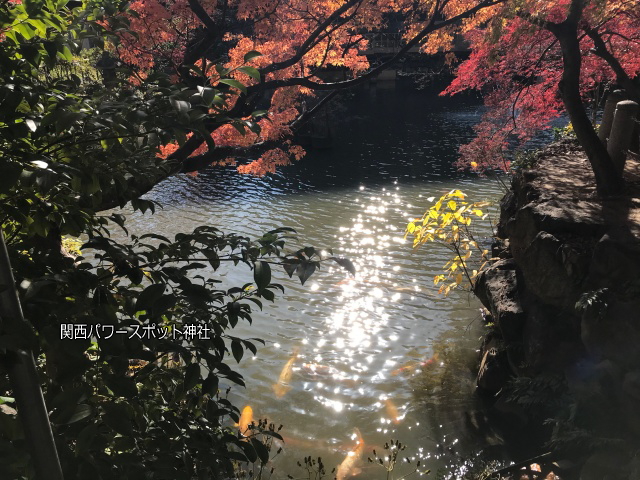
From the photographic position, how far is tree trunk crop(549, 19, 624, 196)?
5852mm

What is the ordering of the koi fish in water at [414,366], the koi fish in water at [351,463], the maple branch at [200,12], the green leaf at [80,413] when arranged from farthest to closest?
the koi fish in water at [414,366], the maple branch at [200,12], the koi fish in water at [351,463], the green leaf at [80,413]

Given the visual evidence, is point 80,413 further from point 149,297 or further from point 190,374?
point 190,374

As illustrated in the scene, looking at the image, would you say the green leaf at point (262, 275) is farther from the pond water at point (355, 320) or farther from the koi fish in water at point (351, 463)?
the pond water at point (355, 320)

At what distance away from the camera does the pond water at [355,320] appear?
5484 mm

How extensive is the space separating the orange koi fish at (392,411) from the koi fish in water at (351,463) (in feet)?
1.66

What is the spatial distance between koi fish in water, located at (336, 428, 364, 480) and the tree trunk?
13.5ft

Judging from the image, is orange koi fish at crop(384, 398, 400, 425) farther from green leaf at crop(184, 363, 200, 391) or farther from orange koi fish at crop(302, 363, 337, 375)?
green leaf at crop(184, 363, 200, 391)

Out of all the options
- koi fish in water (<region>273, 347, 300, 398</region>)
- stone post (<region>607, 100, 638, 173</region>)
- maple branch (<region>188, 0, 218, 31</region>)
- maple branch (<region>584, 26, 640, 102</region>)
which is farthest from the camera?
maple branch (<region>584, 26, 640, 102</region>)

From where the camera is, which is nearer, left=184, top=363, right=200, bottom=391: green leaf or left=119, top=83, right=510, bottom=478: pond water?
left=184, top=363, right=200, bottom=391: green leaf

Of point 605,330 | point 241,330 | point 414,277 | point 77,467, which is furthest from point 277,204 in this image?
point 77,467

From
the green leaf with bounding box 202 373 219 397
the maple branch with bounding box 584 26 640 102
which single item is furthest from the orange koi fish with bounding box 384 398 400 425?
the maple branch with bounding box 584 26 640 102

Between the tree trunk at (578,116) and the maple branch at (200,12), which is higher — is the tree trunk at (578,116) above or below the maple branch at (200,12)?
below

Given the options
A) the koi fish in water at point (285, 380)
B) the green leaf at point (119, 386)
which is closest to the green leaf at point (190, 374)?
the green leaf at point (119, 386)

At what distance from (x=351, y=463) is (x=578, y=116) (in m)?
4.80
